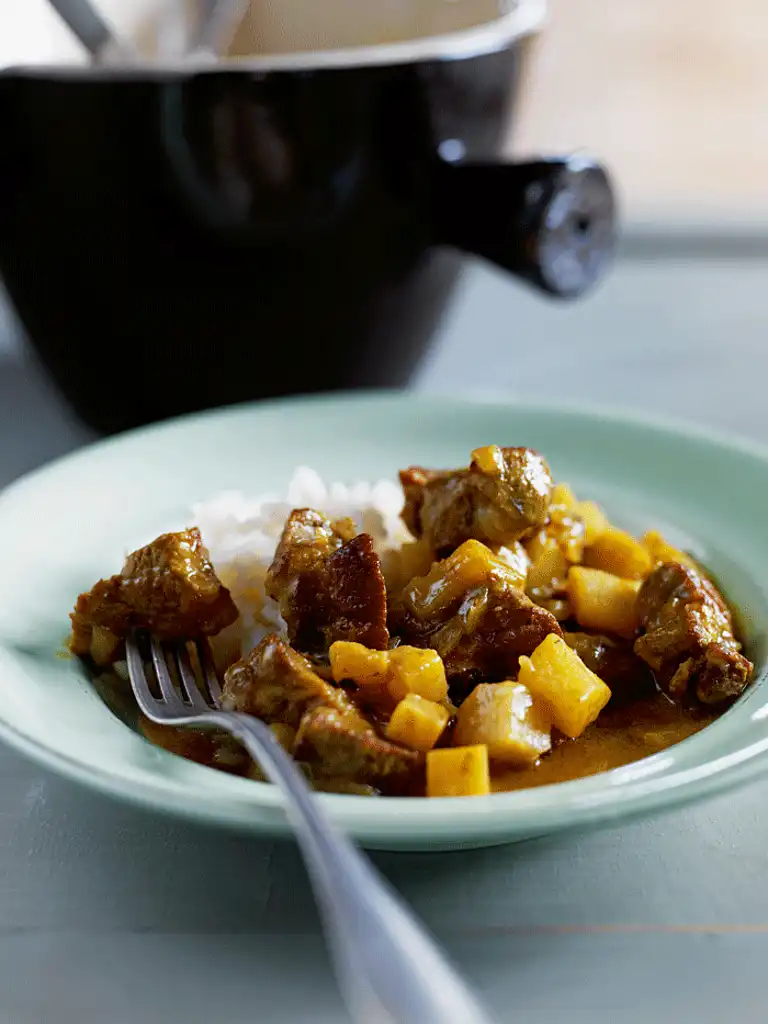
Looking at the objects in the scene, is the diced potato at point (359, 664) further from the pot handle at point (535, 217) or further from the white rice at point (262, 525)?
the pot handle at point (535, 217)

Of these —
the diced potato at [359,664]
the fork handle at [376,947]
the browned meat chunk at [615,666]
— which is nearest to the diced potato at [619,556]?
the browned meat chunk at [615,666]

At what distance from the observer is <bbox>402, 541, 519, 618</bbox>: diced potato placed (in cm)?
156

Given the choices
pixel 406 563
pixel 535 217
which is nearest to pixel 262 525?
pixel 406 563

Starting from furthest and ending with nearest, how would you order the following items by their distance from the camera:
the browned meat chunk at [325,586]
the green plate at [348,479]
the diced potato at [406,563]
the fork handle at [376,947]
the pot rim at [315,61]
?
the pot rim at [315,61] → the diced potato at [406,563] → the browned meat chunk at [325,586] → the green plate at [348,479] → the fork handle at [376,947]

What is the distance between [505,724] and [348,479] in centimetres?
70

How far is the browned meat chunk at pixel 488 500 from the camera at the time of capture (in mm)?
1620

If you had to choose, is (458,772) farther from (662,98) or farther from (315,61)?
(662,98)

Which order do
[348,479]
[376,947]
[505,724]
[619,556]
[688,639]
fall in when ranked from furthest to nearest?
[348,479]
[619,556]
[688,639]
[505,724]
[376,947]

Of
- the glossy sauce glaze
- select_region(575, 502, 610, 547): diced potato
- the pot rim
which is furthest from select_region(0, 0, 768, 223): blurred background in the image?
the glossy sauce glaze

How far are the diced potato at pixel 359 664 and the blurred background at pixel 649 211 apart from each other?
3.99ft

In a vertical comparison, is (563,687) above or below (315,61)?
below

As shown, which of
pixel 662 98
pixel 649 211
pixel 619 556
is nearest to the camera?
pixel 619 556

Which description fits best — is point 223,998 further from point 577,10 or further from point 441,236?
point 577,10

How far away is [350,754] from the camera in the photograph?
129cm
